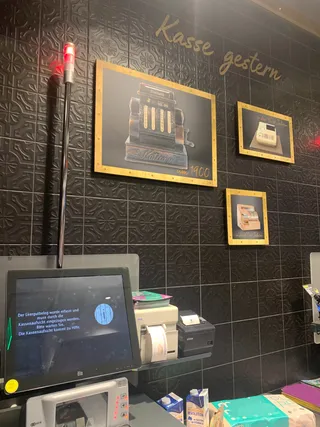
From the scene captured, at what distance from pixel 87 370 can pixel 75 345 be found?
0.09 m

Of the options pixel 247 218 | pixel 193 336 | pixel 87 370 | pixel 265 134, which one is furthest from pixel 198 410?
pixel 265 134

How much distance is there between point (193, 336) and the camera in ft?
4.37

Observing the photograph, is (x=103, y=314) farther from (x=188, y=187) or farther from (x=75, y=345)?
(x=188, y=187)

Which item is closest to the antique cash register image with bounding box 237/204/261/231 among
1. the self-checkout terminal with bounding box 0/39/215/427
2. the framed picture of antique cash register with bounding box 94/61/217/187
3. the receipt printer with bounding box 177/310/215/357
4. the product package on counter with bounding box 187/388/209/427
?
the framed picture of antique cash register with bounding box 94/61/217/187

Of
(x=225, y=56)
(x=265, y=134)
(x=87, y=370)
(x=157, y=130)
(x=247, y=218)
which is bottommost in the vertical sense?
(x=87, y=370)

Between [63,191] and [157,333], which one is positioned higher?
[63,191]

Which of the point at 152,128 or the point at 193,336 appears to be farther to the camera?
the point at 152,128

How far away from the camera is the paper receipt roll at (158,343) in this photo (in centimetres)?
120

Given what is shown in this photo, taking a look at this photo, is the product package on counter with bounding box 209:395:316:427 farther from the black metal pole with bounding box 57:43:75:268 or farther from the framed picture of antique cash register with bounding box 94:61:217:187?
the framed picture of antique cash register with bounding box 94:61:217:187

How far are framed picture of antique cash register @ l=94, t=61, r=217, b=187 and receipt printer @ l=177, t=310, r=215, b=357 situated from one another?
2.38 feet

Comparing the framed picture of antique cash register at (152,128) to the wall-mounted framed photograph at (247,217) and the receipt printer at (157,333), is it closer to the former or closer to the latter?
the wall-mounted framed photograph at (247,217)

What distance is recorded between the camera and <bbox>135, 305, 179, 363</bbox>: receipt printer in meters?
1.21

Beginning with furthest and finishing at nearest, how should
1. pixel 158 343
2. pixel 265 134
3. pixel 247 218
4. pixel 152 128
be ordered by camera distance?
pixel 265 134 < pixel 247 218 < pixel 152 128 < pixel 158 343

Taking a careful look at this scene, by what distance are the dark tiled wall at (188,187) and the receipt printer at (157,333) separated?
0.94 ft
